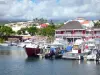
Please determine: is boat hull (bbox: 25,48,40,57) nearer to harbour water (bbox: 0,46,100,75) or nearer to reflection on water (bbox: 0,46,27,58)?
reflection on water (bbox: 0,46,27,58)

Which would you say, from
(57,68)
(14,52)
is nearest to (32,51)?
(57,68)

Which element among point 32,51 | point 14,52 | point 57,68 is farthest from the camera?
point 14,52

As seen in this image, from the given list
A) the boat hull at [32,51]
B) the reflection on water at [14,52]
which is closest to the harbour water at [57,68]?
the boat hull at [32,51]

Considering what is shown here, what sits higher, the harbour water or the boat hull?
the boat hull

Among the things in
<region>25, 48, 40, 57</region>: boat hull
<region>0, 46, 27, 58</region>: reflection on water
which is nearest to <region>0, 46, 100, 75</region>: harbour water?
<region>25, 48, 40, 57</region>: boat hull

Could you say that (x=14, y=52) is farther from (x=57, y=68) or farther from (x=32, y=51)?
(x=57, y=68)

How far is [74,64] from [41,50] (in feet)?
47.4

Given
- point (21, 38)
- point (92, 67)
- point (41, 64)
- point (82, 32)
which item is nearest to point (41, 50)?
point (41, 64)

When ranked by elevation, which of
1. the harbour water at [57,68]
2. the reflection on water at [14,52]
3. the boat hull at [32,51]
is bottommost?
the harbour water at [57,68]

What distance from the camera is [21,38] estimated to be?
141 metres

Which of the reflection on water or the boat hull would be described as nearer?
the boat hull

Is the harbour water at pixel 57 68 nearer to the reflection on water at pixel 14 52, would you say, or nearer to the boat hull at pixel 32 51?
the boat hull at pixel 32 51

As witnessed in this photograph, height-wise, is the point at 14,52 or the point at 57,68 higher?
the point at 14,52

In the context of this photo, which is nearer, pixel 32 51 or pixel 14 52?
pixel 32 51
